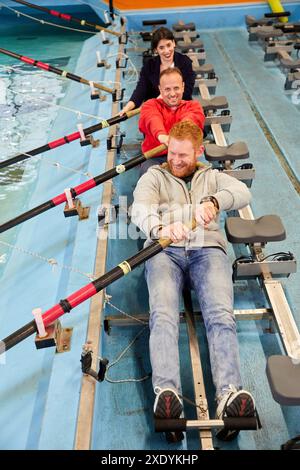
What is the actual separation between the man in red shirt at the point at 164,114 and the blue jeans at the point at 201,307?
826 millimetres

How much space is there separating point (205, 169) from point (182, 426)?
1076 millimetres

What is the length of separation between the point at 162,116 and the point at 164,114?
2 cm

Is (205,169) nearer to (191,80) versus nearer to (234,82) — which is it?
(191,80)

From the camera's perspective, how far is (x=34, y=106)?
4.74 metres

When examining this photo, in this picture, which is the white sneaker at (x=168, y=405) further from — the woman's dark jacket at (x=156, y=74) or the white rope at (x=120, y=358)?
the woman's dark jacket at (x=156, y=74)

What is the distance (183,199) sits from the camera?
182cm

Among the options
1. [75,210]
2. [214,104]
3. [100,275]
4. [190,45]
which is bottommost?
[100,275]

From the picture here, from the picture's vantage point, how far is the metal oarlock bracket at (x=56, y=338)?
1462mm

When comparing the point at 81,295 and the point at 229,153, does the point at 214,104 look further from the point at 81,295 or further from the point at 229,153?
the point at 81,295

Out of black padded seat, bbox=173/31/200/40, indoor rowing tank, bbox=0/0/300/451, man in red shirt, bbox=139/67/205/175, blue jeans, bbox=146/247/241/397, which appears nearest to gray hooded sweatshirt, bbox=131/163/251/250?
blue jeans, bbox=146/247/241/397

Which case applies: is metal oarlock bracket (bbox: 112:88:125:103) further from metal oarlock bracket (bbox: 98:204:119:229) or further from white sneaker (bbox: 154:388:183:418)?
white sneaker (bbox: 154:388:183:418)

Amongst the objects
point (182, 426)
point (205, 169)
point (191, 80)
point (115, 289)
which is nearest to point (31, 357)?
point (115, 289)

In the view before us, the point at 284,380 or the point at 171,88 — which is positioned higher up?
the point at 171,88

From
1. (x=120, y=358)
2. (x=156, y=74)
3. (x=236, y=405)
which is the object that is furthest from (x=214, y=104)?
(x=236, y=405)
